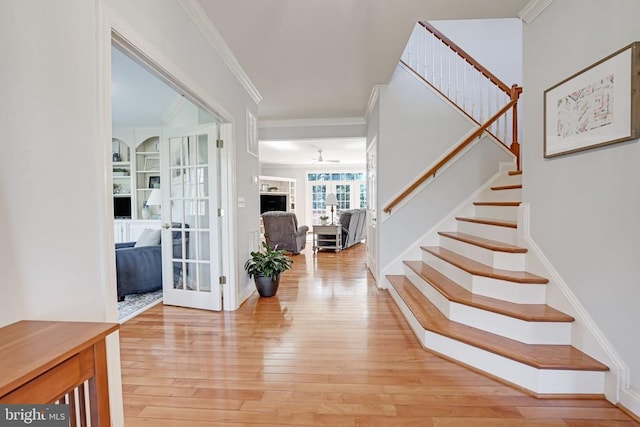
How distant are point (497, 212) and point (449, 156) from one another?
867mm

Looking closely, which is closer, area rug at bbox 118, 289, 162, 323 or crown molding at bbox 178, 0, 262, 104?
crown molding at bbox 178, 0, 262, 104

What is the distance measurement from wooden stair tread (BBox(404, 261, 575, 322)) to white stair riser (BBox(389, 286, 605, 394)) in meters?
0.30

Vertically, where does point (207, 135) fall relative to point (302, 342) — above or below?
above

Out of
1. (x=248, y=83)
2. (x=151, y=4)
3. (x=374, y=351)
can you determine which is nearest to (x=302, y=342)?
(x=374, y=351)

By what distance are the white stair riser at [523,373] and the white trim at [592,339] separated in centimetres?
6

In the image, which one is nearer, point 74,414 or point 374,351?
point 74,414

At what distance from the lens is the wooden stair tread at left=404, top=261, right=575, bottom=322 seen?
1927 millimetres

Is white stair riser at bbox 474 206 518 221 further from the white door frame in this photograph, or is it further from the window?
the window

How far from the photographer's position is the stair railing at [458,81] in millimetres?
3744

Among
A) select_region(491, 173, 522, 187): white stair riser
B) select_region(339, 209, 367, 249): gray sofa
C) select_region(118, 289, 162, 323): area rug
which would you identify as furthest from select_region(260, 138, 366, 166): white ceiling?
select_region(118, 289, 162, 323): area rug

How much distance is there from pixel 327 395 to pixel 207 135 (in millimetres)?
2602

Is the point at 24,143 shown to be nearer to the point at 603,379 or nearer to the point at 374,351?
the point at 374,351

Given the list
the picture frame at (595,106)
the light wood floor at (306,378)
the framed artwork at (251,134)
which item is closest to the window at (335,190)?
the framed artwork at (251,134)

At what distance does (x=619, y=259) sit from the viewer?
1605 millimetres
